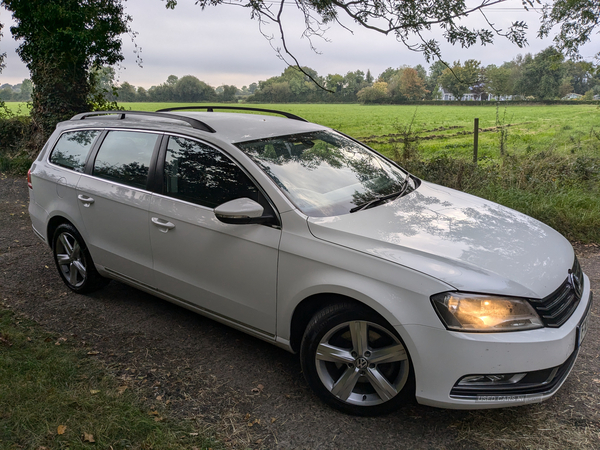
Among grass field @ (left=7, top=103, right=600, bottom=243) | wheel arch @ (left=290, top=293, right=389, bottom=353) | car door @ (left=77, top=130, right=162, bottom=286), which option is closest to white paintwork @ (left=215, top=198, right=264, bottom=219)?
wheel arch @ (left=290, top=293, right=389, bottom=353)

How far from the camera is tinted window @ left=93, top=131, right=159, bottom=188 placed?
3.88m

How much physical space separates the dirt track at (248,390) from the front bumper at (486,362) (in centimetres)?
35

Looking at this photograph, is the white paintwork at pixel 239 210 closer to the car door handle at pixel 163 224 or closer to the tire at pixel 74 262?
the car door handle at pixel 163 224

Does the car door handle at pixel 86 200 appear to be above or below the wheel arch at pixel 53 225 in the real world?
above

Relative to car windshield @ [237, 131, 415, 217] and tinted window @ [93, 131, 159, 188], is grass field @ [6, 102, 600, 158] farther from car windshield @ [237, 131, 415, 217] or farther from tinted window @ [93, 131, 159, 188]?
tinted window @ [93, 131, 159, 188]

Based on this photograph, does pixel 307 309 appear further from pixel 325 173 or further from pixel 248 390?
pixel 325 173

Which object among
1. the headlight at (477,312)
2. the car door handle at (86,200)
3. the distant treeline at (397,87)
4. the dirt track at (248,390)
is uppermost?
the distant treeline at (397,87)

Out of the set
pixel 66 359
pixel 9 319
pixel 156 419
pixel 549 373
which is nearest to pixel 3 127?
pixel 9 319

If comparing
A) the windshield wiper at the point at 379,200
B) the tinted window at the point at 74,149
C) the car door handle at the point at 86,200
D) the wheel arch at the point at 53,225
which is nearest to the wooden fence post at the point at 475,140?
the windshield wiper at the point at 379,200

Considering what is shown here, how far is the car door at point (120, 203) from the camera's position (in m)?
3.86

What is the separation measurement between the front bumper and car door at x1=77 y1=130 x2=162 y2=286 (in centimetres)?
235

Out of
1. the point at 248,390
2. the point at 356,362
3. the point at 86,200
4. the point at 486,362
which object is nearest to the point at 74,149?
the point at 86,200

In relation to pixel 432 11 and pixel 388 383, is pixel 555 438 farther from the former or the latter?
pixel 432 11

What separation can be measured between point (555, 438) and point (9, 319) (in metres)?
4.34
